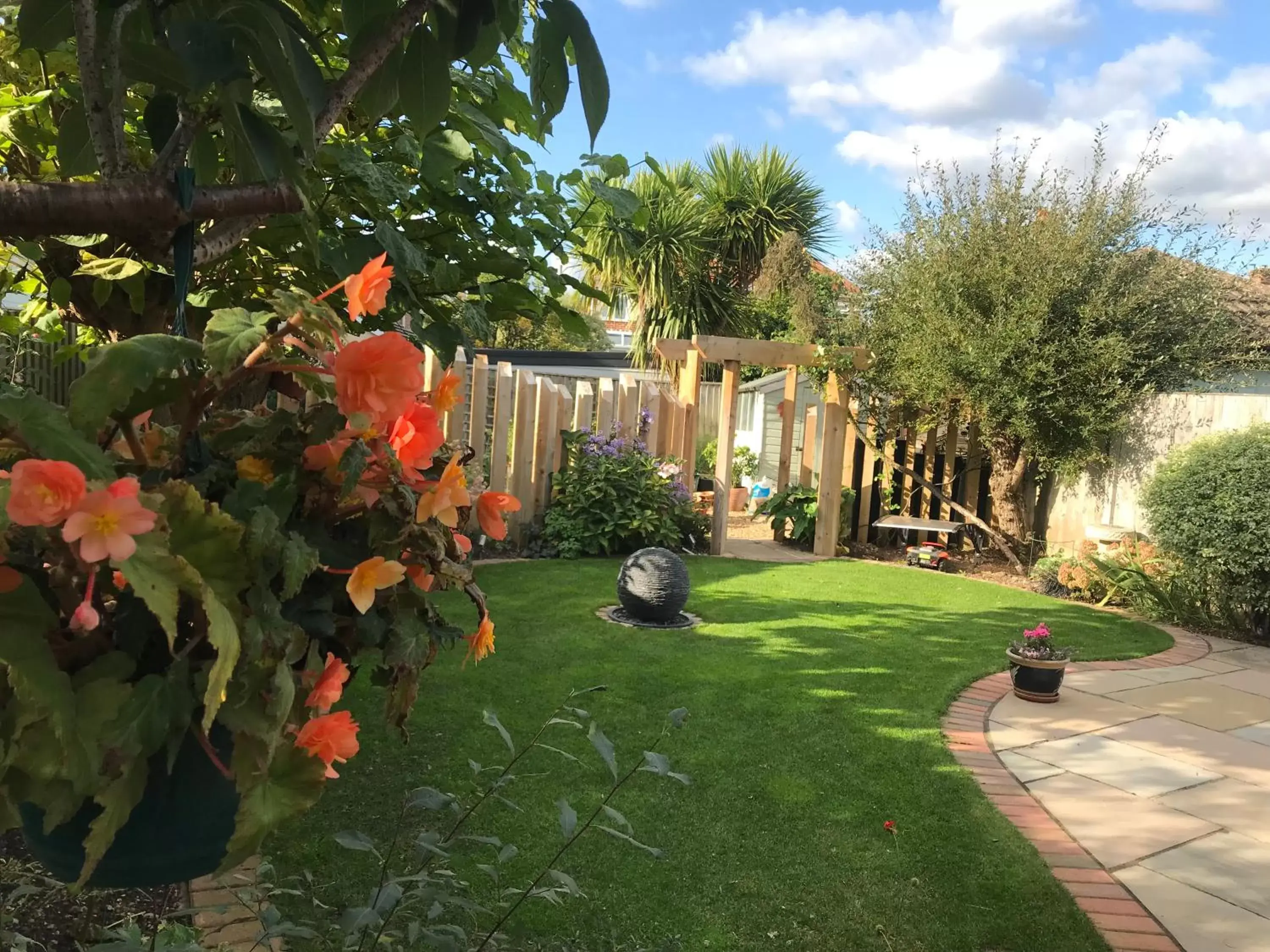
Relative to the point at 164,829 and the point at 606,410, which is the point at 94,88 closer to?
the point at 164,829

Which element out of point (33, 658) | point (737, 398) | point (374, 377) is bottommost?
point (33, 658)

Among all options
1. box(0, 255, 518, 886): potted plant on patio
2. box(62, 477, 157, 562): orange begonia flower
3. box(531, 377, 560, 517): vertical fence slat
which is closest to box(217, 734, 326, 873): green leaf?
box(0, 255, 518, 886): potted plant on patio

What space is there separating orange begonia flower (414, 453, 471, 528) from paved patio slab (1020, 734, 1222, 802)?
3512 millimetres

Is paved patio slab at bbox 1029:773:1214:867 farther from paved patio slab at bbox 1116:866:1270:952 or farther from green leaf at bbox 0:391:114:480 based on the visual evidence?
green leaf at bbox 0:391:114:480

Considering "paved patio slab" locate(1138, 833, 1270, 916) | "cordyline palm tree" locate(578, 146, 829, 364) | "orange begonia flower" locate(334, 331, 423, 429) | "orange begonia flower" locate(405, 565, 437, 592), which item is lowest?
"paved patio slab" locate(1138, 833, 1270, 916)

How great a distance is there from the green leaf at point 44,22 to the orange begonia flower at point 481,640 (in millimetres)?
784

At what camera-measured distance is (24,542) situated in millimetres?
709

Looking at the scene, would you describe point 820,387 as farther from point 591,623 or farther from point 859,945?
point 859,945

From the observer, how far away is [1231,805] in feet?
11.0

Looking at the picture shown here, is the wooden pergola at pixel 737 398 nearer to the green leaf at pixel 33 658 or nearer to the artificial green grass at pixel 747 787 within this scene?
the artificial green grass at pixel 747 787

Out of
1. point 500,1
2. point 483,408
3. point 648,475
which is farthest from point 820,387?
point 500,1

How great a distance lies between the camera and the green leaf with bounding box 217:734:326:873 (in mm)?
711

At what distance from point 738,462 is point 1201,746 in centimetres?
1150

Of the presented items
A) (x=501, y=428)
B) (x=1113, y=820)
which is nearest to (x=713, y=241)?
(x=501, y=428)
